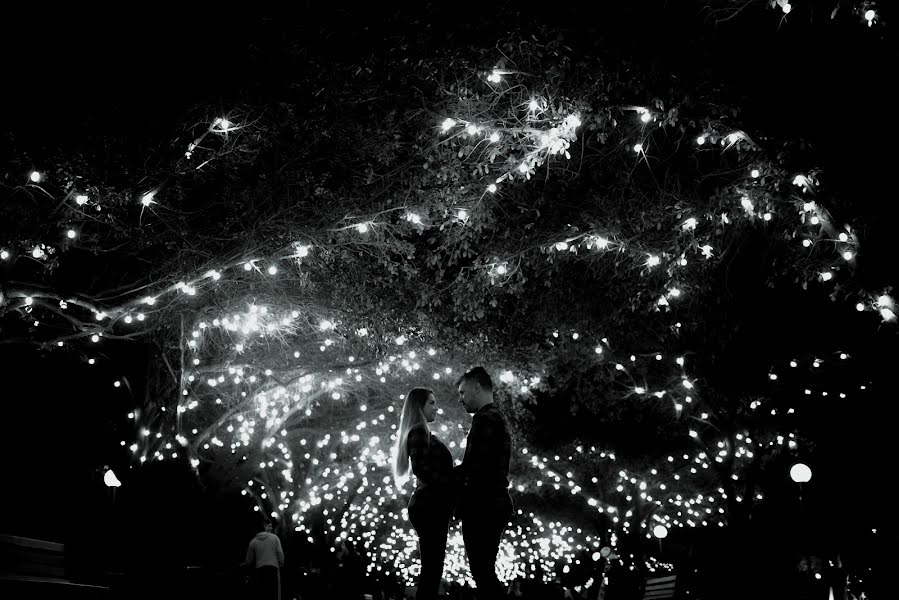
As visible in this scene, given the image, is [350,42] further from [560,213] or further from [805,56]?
[805,56]

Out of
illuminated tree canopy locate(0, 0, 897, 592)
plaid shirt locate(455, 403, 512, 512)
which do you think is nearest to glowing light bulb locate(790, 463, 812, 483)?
illuminated tree canopy locate(0, 0, 897, 592)

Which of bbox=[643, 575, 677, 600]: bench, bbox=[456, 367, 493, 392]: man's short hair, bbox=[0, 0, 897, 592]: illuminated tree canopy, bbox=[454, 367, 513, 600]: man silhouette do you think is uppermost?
bbox=[0, 0, 897, 592]: illuminated tree canopy

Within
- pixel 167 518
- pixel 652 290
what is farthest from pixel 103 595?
pixel 652 290

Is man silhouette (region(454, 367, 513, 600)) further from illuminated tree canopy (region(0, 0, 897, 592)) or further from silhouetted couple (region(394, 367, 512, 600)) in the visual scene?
illuminated tree canopy (region(0, 0, 897, 592))

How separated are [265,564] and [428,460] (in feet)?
17.4

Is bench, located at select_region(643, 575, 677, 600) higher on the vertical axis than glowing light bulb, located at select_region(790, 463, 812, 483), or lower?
lower

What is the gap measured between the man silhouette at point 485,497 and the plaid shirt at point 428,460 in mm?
112

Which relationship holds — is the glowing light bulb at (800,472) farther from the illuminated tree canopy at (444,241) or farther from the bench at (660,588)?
the illuminated tree canopy at (444,241)

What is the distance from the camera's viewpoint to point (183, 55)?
8.20m

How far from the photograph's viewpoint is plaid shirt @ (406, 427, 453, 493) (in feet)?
15.9

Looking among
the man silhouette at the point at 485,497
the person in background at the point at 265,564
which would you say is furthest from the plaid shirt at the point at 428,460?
the person in background at the point at 265,564

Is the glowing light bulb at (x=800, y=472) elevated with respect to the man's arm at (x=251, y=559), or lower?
elevated

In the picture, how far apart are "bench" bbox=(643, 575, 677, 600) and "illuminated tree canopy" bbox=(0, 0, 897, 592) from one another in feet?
11.9

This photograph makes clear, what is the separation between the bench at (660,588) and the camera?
10909 mm
